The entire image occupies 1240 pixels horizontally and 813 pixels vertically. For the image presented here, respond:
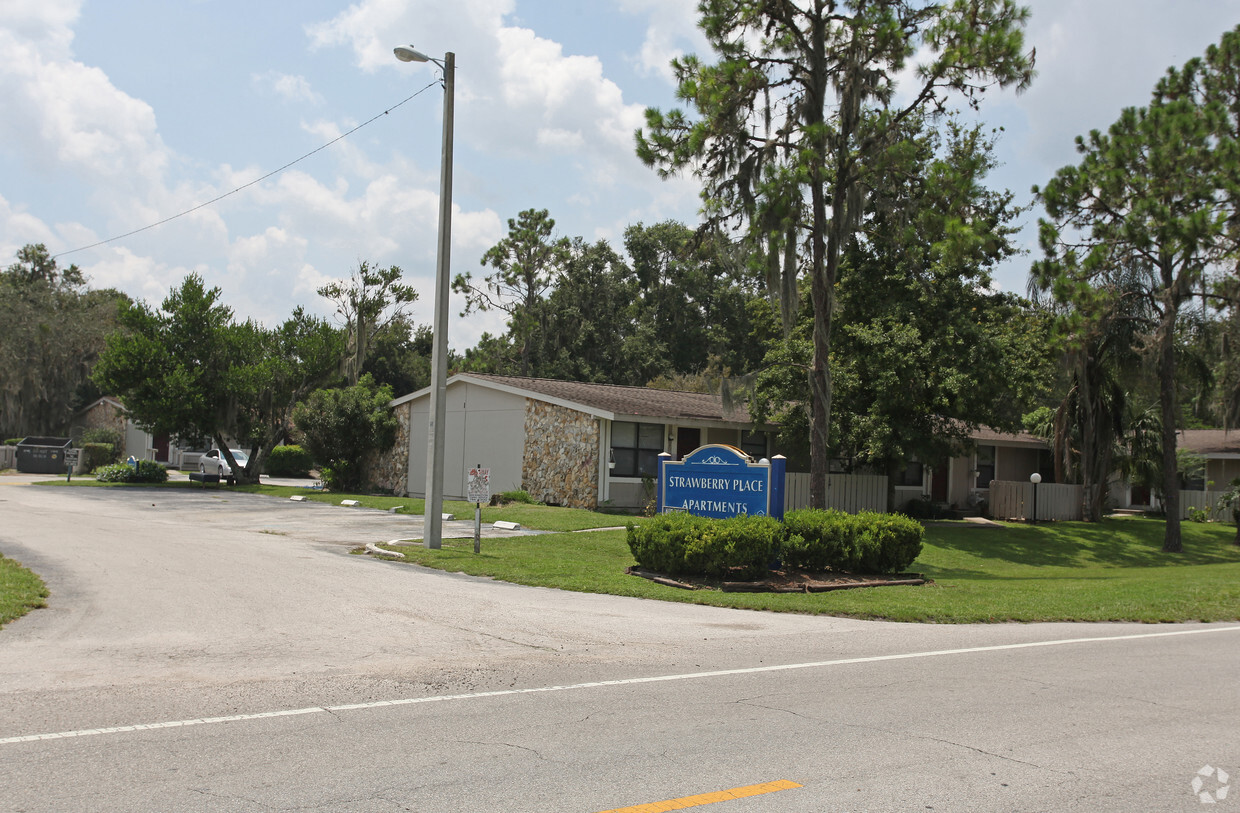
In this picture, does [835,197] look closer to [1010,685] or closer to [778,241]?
[778,241]

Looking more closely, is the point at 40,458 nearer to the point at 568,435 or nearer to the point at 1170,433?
the point at 568,435

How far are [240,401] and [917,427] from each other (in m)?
25.1

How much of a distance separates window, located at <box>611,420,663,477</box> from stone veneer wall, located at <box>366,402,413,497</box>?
30.2ft

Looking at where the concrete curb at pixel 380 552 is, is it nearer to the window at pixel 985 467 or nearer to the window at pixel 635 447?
the window at pixel 635 447

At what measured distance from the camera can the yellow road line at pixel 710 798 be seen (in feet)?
15.3

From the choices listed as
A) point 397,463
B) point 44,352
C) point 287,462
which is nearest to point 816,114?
point 397,463

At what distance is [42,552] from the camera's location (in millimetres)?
14570

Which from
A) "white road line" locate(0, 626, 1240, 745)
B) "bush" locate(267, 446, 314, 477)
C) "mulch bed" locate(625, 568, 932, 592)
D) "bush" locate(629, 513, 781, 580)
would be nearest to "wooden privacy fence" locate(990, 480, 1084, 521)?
"mulch bed" locate(625, 568, 932, 592)

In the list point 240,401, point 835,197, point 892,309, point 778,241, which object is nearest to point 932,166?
point 835,197

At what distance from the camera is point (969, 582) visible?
56.3ft

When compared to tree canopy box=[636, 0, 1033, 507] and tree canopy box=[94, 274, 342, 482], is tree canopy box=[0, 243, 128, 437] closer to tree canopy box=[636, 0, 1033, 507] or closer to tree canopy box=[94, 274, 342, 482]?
tree canopy box=[94, 274, 342, 482]

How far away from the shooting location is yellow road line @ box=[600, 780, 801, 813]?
4668mm

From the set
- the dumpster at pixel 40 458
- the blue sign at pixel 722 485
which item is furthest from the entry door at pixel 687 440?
the dumpster at pixel 40 458

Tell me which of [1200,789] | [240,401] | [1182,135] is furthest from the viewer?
[240,401]
